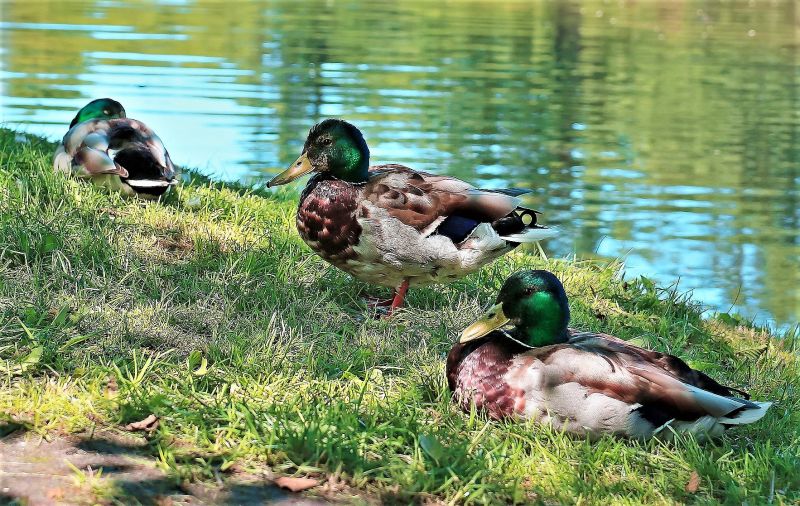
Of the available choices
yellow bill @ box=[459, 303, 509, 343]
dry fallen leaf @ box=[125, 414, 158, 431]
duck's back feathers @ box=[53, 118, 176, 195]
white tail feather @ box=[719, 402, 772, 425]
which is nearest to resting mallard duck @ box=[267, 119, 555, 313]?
yellow bill @ box=[459, 303, 509, 343]

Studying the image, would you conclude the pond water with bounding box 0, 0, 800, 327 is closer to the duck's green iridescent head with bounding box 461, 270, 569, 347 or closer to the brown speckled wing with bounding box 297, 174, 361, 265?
the brown speckled wing with bounding box 297, 174, 361, 265

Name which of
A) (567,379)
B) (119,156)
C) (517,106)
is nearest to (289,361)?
(567,379)

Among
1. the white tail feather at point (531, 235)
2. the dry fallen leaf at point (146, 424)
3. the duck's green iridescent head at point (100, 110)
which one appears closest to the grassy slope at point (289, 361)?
the dry fallen leaf at point (146, 424)

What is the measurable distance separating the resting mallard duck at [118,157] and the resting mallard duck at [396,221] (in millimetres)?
1299

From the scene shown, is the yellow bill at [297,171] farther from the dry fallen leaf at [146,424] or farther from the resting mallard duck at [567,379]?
the dry fallen leaf at [146,424]

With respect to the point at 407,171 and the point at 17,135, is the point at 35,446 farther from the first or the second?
the point at 17,135

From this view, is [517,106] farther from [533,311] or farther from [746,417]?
[746,417]

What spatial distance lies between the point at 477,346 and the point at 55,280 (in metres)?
1.84

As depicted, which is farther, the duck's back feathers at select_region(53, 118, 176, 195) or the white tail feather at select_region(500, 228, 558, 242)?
the duck's back feathers at select_region(53, 118, 176, 195)

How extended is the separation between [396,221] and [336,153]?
0.48 metres

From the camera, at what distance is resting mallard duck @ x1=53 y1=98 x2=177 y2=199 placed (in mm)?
5965

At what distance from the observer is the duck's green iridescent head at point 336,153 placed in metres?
A: 5.04

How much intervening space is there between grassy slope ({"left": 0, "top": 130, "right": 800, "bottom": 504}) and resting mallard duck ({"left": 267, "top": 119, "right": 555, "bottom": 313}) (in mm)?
225

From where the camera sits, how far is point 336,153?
505 centimetres
